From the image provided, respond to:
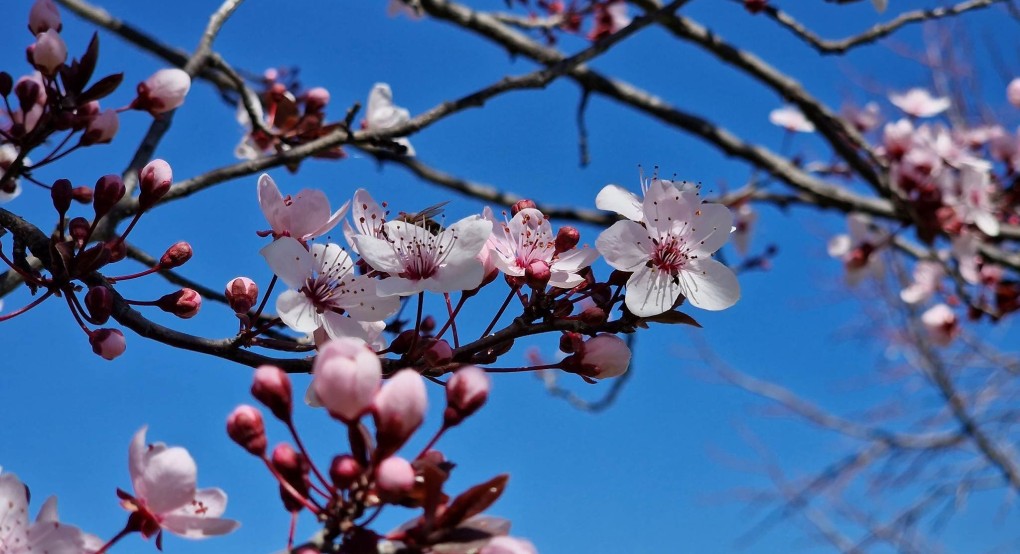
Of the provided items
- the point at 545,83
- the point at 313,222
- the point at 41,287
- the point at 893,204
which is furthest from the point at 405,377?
the point at 893,204

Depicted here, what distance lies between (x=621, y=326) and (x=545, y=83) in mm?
992

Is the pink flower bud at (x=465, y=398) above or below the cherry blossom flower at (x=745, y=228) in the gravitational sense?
below

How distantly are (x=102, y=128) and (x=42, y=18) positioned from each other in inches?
9.2

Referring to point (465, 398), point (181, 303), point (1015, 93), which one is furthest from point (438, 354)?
point (1015, 93)

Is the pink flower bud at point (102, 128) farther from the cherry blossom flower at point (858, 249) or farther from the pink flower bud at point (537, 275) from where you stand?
the cherry blossom flower at point (858, 249)

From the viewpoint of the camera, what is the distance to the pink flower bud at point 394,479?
80cm

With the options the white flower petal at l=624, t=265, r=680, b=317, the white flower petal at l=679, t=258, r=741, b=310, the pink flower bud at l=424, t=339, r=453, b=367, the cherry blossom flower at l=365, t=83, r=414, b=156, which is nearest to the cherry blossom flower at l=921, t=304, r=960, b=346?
the cherry blossom flower at l=365, t=83, r=414, b=156

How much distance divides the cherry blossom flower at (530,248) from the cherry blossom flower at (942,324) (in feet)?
10.7

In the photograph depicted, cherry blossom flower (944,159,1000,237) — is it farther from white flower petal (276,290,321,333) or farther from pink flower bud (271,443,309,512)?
pink flower bud (271,443,309,512)

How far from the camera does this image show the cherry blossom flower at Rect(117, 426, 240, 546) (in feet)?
3.07

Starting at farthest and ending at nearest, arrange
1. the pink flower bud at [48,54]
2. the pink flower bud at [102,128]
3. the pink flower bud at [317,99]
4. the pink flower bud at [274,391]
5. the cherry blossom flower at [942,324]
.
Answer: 1. the cherry blossom flower at [942,324]
2. the pink flower bud at [317,99]
3. the pink flower bud at [102,128]
4. the pink flower bud at [48,54]
5. the pink flower bud at [274,391]

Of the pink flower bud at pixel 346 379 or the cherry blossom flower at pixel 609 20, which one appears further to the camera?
the cherry blossom flower at pixel 609 20

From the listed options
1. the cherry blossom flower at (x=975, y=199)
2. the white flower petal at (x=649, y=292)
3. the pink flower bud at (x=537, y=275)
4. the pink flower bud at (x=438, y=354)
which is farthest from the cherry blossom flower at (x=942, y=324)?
the pink flower bud at (x=438, y=354)

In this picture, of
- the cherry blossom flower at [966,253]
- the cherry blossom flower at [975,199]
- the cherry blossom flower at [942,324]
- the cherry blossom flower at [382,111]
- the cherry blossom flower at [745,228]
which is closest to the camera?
the cherry blossom flower at [382,111]
